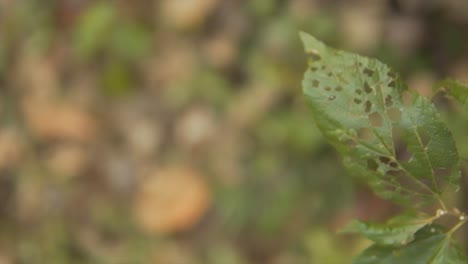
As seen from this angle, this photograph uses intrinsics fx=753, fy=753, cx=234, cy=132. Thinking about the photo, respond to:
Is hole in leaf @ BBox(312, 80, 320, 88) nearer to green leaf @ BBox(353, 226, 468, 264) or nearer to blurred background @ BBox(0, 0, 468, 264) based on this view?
green leaf @ BBox(353, 226, 468, 264)

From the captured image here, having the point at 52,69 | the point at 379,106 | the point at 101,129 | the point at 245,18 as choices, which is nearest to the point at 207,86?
the point at 245,18

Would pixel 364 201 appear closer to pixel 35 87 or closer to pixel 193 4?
pixel 193 4

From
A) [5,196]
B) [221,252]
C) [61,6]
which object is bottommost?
[221,252]

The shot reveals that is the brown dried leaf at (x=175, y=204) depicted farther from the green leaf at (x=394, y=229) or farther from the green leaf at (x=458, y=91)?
the green leaf at (x=458, y=91)

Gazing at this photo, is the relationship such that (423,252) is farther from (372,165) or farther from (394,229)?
(372,165)

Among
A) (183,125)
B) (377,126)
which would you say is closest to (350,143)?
(377,126)

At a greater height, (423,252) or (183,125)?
(183,125)
